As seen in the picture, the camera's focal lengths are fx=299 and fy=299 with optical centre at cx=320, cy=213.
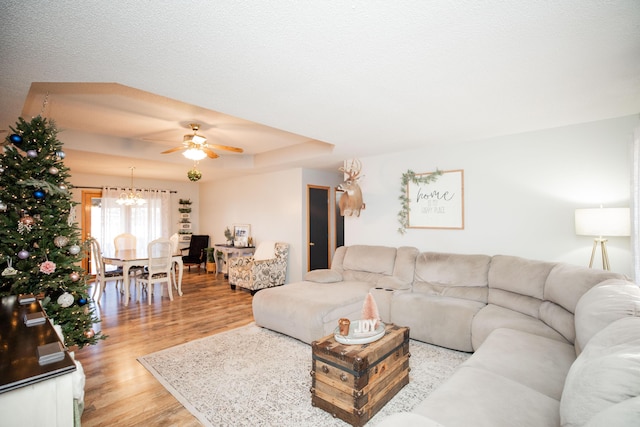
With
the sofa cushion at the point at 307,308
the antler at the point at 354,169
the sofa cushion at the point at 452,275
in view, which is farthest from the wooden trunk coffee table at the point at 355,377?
the antler at the point at 354,169

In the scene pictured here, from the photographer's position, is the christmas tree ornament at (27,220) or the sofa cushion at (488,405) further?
the christmas tree ornament at (27,220)

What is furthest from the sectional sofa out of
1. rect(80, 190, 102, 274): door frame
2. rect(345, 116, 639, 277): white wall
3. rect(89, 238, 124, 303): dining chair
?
rect(80, 190, 102, 274): door frame

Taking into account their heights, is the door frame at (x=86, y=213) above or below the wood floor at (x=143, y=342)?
above

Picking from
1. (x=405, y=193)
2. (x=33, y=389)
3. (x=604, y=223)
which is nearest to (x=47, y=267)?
(x=33, y=389)

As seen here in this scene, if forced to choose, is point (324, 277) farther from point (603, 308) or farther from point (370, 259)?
point (603, 308)

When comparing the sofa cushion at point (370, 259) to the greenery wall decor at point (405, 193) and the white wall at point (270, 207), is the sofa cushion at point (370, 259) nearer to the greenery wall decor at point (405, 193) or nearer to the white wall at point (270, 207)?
the greenery wall decor at point (405, 193)

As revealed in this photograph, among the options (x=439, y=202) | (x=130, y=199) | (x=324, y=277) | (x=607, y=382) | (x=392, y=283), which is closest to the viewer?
(x=607, y=382)

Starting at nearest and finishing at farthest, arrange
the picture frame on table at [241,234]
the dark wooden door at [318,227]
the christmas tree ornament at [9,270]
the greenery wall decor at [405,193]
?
the christmas tree ornament at [9,270] → the greenery wall decor at [405,193] → the dark wooden door at [318,227] → the picture frame on table at [241,234]

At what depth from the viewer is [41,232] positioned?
8.29 feet

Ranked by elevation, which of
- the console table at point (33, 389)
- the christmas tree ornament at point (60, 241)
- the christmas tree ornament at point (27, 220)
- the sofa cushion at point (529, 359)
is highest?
the christmas tree ornament at point (27, 220)

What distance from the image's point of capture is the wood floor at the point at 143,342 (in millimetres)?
2164

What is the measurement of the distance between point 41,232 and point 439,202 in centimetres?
431

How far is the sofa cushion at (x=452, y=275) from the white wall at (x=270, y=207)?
8.75ft

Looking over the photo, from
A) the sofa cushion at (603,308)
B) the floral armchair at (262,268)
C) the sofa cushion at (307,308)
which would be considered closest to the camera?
the sofa cushion at (603,308)
